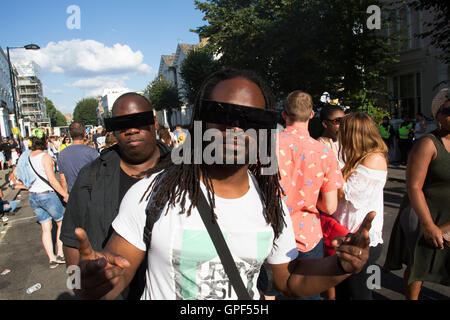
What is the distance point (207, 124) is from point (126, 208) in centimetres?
46

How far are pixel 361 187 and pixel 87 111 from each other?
463 ft

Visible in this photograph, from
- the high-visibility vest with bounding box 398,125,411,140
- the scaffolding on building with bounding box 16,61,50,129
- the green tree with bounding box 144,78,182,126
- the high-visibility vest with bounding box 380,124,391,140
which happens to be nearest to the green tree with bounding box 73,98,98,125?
the scaffolding on building with bounding box 16,61,50,129

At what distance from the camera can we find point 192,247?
128 centimetres

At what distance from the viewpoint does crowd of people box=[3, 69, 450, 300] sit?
4.25ft

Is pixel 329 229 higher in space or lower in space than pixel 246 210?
lower

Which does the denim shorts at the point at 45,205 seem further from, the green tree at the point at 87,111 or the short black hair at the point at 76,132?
the green tree at the point at 87,111

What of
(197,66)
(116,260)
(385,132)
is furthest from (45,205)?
(197,66)

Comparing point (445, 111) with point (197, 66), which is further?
point (197, 66)

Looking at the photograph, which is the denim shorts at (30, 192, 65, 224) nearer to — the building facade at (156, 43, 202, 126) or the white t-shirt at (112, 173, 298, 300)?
the white t-shirt at (112, 173, 298, 300)

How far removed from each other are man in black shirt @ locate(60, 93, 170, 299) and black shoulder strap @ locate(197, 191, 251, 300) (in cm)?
72

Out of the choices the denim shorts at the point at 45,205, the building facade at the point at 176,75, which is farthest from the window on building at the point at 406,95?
the building facade at the point at 176,75

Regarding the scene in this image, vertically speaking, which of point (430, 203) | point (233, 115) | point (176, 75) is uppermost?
point (176, 75)

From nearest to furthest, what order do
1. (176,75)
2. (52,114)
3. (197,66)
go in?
(197,66), (176,75), (52,114)

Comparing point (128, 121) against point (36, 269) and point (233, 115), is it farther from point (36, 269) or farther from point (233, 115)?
point (36, 269)
